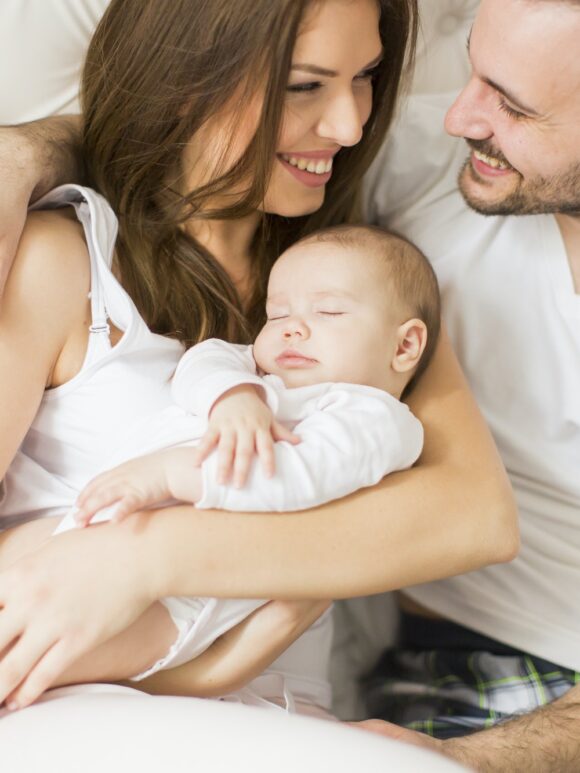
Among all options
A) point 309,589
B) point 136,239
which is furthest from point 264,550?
point 136,239

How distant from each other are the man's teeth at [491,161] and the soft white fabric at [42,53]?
0.72m

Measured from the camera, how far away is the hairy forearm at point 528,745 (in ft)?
4.37

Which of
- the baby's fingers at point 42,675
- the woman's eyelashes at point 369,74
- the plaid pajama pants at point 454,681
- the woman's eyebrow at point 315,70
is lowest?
the plaid pajama pants at point 454,681

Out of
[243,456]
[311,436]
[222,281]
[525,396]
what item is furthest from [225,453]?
[525,396]

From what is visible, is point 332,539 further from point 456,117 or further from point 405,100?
point 405,100

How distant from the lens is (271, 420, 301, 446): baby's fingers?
111cm

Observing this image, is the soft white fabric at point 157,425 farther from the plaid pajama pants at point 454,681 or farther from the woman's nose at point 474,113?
the woman's nose at point 474,113

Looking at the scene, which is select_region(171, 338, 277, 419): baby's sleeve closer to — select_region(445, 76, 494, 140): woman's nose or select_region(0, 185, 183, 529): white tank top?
select_region(0, 185, 183, 529): white tank top

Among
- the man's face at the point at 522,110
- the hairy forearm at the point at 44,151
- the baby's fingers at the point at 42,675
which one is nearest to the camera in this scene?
the baby's fingers at the point at 42,675

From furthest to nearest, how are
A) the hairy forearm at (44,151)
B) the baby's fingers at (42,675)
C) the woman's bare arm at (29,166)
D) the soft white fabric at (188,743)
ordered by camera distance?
1. the hairy forearm at (44,151)
2. the woman's bare arm at (29,166)
3. the baby's fingers at (42,675)
4. the soft white fabric at (188,743)

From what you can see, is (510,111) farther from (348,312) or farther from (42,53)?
(42,53)

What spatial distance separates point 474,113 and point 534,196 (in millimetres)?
180

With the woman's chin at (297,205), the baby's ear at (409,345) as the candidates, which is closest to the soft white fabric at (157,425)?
the baby's ear at (409,345)

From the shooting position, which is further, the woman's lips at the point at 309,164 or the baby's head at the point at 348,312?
the woman's lips at the point at 309,164
